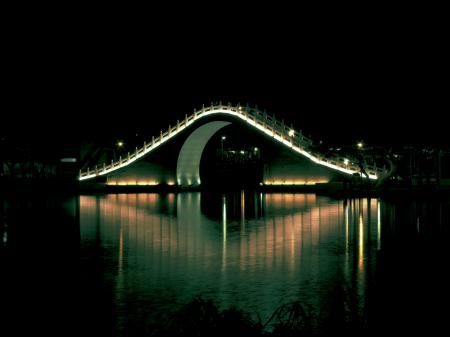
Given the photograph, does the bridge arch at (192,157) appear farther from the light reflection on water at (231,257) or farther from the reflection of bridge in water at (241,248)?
the light reflection on water at (231,257)

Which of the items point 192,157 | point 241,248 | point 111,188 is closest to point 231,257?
point 241,248

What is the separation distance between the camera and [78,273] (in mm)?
13227

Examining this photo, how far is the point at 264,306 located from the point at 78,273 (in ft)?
14.8

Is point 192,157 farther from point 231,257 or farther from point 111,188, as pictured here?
point 231,257

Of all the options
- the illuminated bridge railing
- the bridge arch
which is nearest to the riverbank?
the illuminated bridge railing

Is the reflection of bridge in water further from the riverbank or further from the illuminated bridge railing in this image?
the illuminated bridge railing

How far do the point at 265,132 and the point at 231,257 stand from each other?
41.7 m

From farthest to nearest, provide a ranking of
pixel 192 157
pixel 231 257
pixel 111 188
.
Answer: pixel 192 157, pixel 111 188, pixel 231 257

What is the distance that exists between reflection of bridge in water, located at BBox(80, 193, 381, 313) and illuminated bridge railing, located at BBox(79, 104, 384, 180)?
24.2m

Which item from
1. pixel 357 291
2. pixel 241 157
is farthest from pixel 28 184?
pixel 241 157

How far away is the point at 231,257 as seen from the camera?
15273 millimetres

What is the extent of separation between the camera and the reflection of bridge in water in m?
12.1

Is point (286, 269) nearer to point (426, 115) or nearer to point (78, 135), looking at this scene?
point (426, 115)

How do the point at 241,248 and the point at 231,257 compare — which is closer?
the point at 231,257
